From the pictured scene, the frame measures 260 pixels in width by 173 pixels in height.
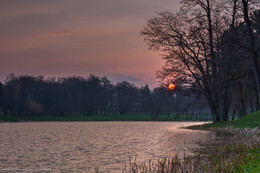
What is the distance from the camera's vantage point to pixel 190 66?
44.7 m

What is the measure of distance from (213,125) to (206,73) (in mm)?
8096

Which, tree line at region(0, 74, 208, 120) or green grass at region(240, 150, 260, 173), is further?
tree line at region(0, 74, 208, 120)

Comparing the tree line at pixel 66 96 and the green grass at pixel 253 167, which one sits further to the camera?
the tree line at pixel 66 96

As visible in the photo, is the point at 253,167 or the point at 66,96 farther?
the point at 66,96

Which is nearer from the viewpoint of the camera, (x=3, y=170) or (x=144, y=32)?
(x=3, y=170)

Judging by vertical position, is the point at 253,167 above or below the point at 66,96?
below

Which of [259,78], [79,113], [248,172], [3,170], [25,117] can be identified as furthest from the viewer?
[79,113]

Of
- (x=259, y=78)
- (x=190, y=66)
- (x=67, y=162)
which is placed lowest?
(x=67, y=162)

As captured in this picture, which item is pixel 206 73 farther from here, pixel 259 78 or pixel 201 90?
pixel 259 78

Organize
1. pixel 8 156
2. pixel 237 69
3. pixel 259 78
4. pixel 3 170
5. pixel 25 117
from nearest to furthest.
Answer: pixel 3 170, pixel 8 156, pixel 259 78, pixel 237 69, pixel 25 117

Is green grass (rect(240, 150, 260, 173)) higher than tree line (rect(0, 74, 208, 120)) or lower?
lower

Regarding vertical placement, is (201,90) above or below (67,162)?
above

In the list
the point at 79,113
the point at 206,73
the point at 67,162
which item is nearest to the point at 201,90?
the point at 206,73

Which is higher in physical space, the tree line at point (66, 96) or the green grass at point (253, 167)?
the tree line at point (66, 96)
